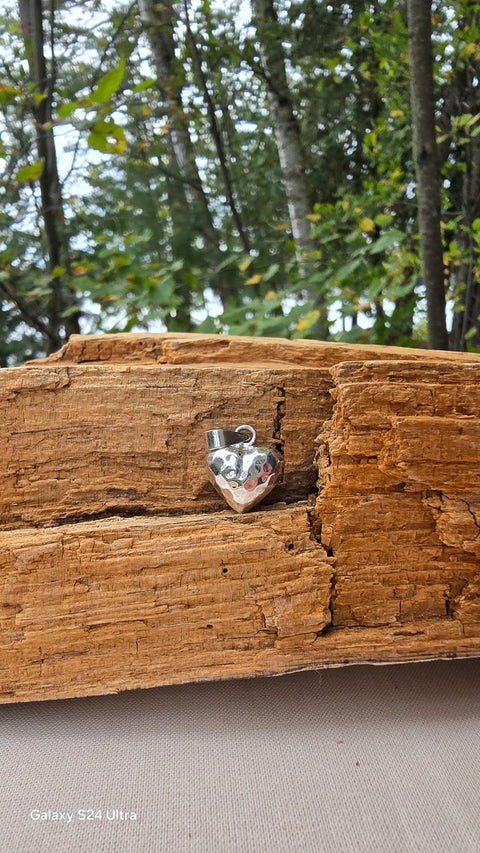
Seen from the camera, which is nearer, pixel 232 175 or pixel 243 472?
pixel 243 472

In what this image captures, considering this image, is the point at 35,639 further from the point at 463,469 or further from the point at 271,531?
the point at 463,469

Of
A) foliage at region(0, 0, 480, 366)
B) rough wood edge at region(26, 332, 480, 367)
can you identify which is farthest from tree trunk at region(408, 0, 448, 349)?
rough wood edge at region(26, 332, 480, 367)

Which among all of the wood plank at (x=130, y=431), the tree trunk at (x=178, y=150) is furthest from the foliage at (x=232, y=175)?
the wood plank at (x=130, y=431)

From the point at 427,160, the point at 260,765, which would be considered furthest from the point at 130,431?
the point at 427,160

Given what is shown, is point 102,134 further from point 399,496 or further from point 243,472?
point 399,496

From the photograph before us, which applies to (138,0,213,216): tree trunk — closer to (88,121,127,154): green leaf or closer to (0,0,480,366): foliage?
(0,0,480,366): foliage

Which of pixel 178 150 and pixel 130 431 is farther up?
pixel 178 150
